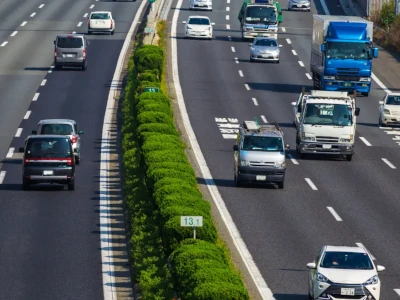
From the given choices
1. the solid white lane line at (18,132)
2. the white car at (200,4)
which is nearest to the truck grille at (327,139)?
the solid white lane line at (18,132)

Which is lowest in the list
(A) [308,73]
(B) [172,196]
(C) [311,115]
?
(A) [308,73]

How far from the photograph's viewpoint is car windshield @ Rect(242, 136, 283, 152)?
151 ft

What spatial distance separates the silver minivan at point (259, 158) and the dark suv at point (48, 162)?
6118mm

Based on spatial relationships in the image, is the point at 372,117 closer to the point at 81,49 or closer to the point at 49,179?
the point at 81,49

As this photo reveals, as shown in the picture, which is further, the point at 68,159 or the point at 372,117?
the point at 372,117

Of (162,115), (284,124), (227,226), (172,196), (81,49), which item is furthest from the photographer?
(81,49)

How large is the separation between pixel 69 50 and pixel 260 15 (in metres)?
19.0

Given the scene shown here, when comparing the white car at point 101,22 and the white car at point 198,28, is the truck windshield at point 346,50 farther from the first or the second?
the white car at point 101,22

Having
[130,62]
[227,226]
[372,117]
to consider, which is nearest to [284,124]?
[372,117]

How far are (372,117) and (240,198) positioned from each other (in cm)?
2361

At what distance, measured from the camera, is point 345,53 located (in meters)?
67.8

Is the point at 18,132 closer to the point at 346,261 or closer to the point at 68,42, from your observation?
the point at 68,42

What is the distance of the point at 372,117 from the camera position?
216ft

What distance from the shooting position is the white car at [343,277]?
27.2 m
